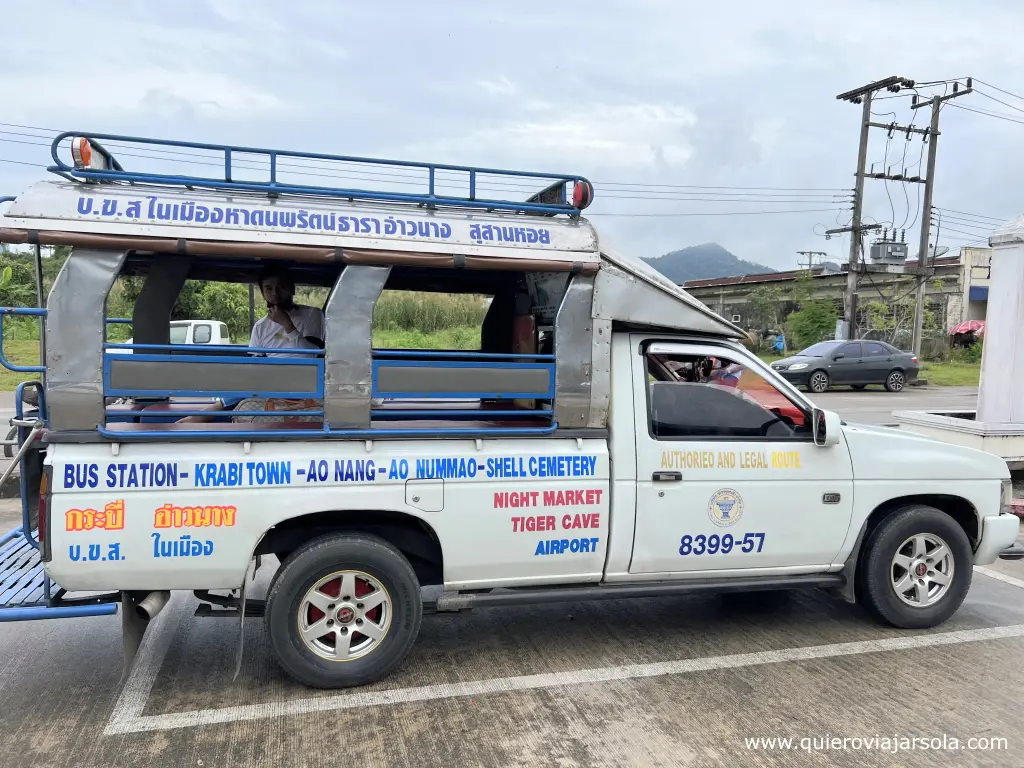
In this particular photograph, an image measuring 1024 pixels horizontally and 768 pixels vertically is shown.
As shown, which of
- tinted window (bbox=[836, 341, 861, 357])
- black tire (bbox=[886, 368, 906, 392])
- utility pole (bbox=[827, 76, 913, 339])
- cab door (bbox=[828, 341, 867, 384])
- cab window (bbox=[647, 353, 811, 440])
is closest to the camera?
cab window (bbox=[647, 353, 811, 440])

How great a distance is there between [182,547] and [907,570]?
402 cm

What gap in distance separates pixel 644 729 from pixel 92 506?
2.67 m

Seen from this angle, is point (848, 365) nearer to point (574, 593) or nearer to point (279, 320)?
point (574, 593)

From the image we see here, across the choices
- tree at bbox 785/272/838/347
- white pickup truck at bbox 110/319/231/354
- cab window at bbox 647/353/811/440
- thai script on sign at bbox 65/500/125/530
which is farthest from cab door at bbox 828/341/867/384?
thai script on sign at bbox 65/500/125/530

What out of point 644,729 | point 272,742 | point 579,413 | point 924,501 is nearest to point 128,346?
point 272,742

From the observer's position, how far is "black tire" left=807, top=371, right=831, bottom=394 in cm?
2016

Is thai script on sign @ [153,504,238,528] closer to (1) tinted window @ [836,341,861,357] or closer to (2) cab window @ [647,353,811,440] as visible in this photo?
(2) cab window @ [647,353,811,440]

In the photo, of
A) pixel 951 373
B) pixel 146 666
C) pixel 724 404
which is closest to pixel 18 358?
pixel 146 666

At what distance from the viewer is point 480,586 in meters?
3.96

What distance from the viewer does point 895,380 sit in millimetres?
21156

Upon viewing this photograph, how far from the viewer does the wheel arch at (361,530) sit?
3770 mm

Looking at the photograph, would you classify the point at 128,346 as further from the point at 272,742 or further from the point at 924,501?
the point at 924,501

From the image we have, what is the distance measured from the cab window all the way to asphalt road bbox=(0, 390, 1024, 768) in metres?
1.23

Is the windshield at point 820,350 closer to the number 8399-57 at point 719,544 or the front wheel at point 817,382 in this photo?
the front wheel at point 817,382
